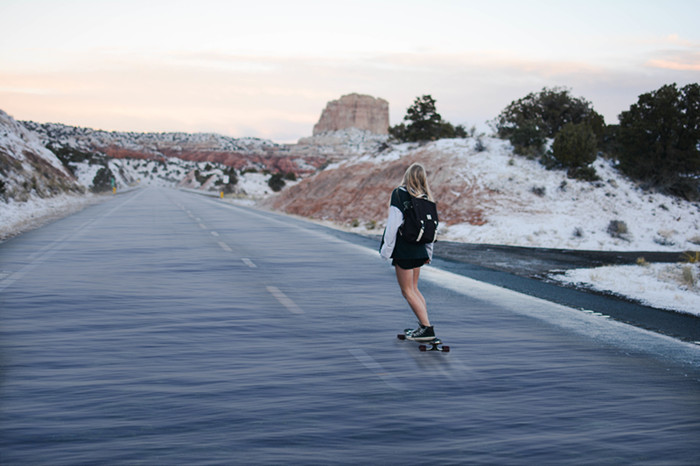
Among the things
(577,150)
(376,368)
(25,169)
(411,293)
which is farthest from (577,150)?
(25,169)

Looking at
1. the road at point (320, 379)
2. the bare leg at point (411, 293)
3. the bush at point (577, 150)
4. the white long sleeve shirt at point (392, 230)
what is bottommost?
the road at point (320, 379)

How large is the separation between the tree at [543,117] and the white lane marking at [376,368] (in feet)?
106

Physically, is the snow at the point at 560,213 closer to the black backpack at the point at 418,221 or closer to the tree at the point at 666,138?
the tree at the point at 666,138

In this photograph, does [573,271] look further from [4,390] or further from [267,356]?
[4,390]

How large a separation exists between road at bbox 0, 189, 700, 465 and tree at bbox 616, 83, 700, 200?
Answer: 23248mm

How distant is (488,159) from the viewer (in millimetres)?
38344

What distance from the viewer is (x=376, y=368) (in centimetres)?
720

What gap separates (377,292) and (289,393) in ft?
20.9

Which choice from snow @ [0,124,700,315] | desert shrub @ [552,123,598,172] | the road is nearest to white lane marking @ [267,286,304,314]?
the road

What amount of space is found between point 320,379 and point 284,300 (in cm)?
475

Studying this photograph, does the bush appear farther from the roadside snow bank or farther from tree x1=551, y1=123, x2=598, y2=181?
the roadside snow bank

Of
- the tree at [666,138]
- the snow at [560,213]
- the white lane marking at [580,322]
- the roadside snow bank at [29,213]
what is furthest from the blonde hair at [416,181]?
the tree at [666,138]

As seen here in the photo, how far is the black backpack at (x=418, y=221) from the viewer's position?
8008mm

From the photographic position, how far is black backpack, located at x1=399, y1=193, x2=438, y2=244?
8.01 meters
